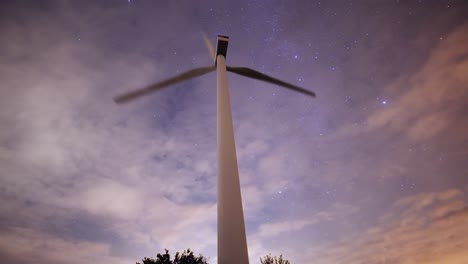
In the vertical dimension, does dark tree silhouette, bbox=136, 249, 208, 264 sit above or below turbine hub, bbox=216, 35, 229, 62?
below

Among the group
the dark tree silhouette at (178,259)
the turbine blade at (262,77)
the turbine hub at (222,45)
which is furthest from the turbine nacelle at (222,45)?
the dark tree silhouette at (178,259)

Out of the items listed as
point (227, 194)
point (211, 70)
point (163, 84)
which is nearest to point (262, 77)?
point (211, 70)

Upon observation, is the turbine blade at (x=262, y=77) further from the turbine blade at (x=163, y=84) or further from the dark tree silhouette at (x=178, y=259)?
the dark tree silhouette at (x=178, y=259)

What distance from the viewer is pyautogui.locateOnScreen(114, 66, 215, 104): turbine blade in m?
17.9

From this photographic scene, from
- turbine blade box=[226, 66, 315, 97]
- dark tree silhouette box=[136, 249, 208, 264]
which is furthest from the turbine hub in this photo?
dark tree silhouette box=[136, 249, 208, 264]

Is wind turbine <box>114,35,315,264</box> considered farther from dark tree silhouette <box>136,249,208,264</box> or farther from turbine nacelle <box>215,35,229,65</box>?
dark tree silhouette <box>136,249,208,264</box>

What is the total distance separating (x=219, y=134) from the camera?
12195mm

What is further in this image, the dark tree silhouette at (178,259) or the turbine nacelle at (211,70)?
the dark tree silhouette at (178,259)

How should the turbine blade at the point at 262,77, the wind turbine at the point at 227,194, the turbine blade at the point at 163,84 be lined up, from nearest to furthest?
1. the wind turbine at the point at 227,194
2. the turbine blade at the point at 163,84
3. the turbine blade at the point at 262,77

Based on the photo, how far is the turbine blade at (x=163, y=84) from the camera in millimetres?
17891

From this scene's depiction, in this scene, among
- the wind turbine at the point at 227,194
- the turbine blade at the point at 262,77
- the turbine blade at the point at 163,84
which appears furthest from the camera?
the turbine blade at the point at 262,77

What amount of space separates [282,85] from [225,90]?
9.56 metres

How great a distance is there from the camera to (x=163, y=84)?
1906cm

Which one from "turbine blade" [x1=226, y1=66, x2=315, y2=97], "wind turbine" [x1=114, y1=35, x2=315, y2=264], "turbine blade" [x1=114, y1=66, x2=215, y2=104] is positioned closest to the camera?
"wind turbine" [x1=114, y1=35, x2=315, y2=264]
